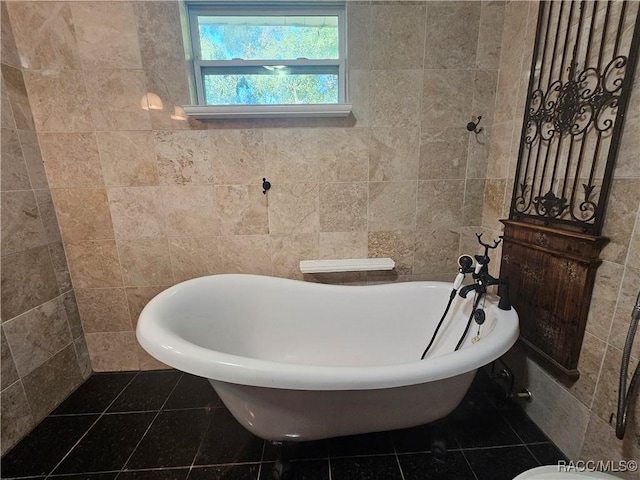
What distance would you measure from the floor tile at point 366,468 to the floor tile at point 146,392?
0.90m

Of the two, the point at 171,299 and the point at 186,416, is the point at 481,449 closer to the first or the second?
the point at 186,416

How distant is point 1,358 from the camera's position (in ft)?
3.41

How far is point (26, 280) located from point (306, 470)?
1.44 metres

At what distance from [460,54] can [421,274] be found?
113cm

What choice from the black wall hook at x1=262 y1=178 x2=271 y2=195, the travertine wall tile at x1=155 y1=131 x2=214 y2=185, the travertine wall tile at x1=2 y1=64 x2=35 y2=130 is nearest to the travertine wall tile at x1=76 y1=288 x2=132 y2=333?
the travertine wall tile at x1=155 y1=131 x2=214 y2=185

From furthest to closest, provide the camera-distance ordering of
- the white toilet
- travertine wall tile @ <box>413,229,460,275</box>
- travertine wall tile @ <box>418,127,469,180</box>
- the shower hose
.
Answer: travertine wall tile @ <box>413,229,460,275</box> < travertine wall tile @ <box>418,127,469,180</box> < the shower hose < the white toilet

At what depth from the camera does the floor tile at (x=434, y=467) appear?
93cm

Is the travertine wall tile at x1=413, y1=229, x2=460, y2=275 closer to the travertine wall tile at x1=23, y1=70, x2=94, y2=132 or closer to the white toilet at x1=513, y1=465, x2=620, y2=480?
the white toilet at x1=513, y1=465, x2=620, y2=480

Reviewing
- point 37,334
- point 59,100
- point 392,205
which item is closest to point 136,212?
point 59,100

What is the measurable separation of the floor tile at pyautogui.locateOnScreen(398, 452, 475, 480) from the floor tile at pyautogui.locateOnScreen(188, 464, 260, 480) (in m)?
0.56

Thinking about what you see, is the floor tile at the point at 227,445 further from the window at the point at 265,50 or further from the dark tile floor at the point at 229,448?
the window at the point at 265,50

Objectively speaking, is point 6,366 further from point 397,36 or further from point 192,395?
point 397,36

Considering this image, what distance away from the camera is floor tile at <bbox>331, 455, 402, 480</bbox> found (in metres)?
0.93

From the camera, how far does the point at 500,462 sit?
964 mm
